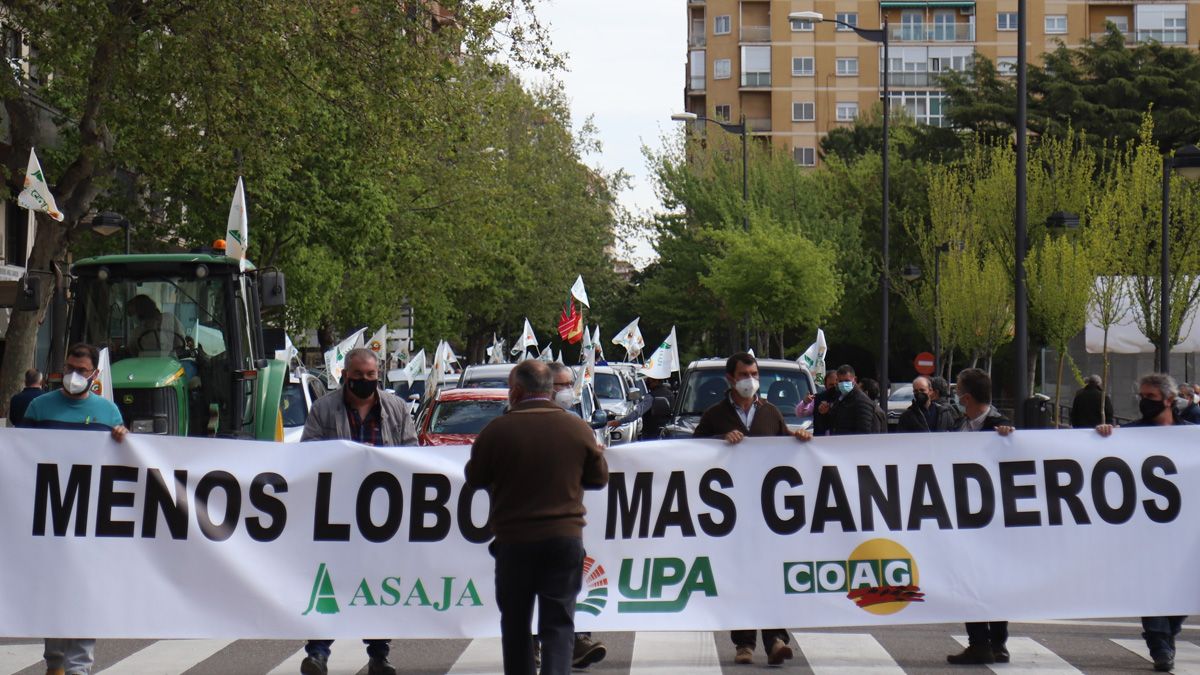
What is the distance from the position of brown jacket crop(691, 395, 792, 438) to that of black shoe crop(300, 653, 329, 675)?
8.32 feet

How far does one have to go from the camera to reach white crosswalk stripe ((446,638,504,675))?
9383 mm

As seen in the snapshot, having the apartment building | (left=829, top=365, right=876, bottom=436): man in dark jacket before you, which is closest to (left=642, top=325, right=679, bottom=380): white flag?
(left=829, top=365, right=876, bottom=436): man in dark jacket

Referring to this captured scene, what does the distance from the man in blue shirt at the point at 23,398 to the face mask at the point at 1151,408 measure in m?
8.40

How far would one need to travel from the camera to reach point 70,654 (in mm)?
9062

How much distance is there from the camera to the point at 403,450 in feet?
31.6

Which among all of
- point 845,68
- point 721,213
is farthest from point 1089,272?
point 845,68

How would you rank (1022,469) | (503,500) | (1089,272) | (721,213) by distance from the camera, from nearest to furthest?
(503,500) → (1022,469) → (1089,272) → (721,213)

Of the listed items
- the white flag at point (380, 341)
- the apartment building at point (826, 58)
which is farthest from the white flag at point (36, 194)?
the apartment building at point (826, 58)

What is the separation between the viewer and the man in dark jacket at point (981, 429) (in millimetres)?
9719

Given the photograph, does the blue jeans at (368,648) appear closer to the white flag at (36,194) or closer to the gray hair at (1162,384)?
the gray hair at (1162,384)

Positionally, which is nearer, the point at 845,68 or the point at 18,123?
the point at 18,123

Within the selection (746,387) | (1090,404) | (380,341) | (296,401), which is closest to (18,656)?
(746,387)

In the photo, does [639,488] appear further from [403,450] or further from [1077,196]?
[1077,196]

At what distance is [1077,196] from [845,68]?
5575 centimetres
